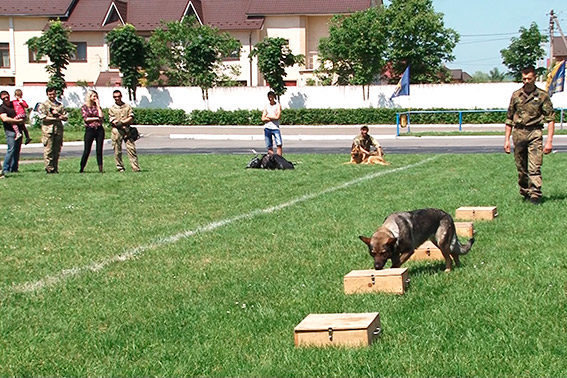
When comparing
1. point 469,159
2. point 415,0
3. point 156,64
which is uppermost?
point 415,0

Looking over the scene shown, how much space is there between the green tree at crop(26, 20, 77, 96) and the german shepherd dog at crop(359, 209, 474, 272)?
2046 inches

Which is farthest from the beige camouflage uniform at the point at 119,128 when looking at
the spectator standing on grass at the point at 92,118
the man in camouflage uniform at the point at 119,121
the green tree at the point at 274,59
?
the green tree at the point at 274,59

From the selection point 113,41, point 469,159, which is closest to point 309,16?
point 113,41

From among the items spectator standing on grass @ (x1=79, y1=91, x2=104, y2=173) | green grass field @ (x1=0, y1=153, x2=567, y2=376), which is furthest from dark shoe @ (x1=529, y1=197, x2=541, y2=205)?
spectator standing on grass @ (x1=79, y1=91, x2=104, y2=173)

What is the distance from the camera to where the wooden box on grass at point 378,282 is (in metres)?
6.71

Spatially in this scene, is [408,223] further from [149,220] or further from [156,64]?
[156,64]

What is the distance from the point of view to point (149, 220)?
11.6m

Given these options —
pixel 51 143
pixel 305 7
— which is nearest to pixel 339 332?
pixel 51 143

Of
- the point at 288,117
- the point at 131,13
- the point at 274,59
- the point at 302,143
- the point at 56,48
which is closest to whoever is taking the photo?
the point at 302,143

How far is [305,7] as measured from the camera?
214ft

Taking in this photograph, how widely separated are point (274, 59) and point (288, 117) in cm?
510

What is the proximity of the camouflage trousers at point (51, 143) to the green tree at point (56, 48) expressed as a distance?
3932 centimetres

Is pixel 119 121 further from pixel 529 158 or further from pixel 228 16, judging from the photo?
pixel 228 16

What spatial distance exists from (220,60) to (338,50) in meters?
8.38
